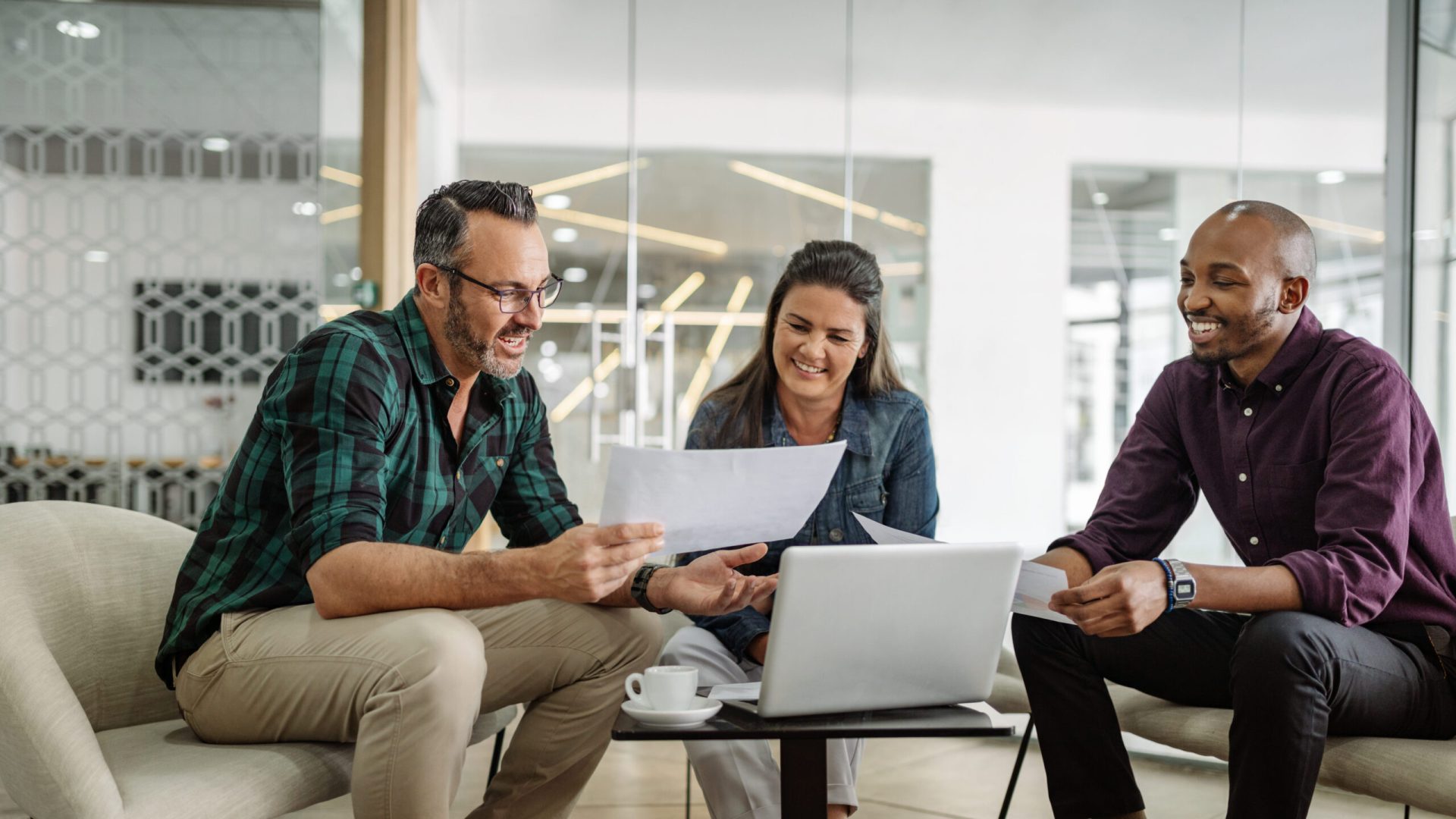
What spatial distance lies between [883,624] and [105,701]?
1177mm

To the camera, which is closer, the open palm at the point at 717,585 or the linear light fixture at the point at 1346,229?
the open palm at the point at 717,585

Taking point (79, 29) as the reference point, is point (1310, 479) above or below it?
below

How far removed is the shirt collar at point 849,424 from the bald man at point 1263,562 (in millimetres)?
393

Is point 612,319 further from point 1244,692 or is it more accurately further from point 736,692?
point 1244,692

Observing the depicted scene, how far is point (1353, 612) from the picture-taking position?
1.58 m

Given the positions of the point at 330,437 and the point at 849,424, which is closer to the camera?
the point at 330,437

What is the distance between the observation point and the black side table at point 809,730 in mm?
1261

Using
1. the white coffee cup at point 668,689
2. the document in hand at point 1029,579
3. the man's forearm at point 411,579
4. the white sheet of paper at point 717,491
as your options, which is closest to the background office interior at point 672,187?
the document in hand at point 1029,579

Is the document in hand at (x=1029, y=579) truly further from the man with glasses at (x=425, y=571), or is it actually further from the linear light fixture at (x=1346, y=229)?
the linear light fixture at (x=1346, y=229)

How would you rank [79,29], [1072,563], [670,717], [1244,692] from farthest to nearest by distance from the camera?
[79,29]
[1072,563]
[1244,692]
[670,717]

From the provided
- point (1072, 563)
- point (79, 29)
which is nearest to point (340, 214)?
point (79, 29)

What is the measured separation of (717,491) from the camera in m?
1.35

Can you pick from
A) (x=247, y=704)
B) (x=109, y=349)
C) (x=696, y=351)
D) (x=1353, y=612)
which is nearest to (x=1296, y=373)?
(x=1353, y=612)

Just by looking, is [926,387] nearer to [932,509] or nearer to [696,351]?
[696,351]
